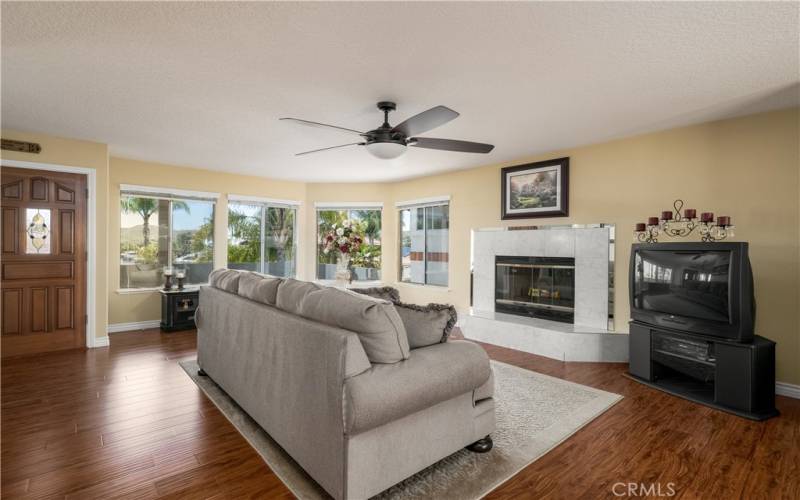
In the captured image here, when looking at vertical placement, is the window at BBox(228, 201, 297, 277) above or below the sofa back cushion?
above

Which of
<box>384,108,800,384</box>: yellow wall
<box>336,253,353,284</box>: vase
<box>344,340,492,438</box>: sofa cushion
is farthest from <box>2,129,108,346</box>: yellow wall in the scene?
<box>384,108,800,384</box>: yellow wall

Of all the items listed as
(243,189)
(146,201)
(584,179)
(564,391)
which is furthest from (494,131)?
(146,201)

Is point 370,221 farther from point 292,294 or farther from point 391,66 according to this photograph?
point 292,294

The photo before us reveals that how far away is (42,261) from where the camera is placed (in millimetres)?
4488

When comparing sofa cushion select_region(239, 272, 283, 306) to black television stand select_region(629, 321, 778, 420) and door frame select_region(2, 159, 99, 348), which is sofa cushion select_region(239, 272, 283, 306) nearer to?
door frame select_region(2, 159, 99, 348)

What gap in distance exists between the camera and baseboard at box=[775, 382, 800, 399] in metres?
3.38

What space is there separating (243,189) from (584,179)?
541cm

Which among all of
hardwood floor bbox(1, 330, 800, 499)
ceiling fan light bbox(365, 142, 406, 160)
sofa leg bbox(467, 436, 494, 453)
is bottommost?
hardwood floor bbox(1, 330, 800, 499)

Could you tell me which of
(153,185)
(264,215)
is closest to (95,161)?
(153,185)

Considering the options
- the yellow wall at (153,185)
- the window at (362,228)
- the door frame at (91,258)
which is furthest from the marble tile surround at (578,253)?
the door frame at (91,258)

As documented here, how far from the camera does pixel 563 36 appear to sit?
2.25 metres

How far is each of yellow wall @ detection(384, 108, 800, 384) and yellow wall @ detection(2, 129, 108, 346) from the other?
551 cm

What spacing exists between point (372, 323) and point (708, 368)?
3171mm

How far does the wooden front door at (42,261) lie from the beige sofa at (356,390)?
11.7 feet
